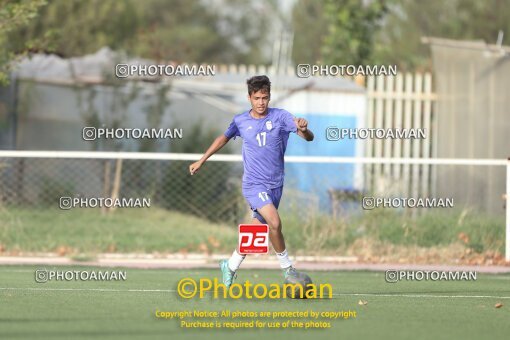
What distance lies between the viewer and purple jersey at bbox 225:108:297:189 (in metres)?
11.6

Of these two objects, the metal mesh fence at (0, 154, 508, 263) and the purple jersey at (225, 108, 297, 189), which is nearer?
the purple jersey at (225, 108, 297, 189)

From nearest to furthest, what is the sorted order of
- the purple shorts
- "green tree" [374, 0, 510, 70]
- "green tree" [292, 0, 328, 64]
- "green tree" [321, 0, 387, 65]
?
1. the purple shorts
2. "green tree" [321, 0, 387, 65]
3. "green tree" [374, 0, 510, 70]
4. "green tree" [292, 0, 328, 64]

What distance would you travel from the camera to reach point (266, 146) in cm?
1159

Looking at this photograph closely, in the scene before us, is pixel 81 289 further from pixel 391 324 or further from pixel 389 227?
pixel 389 227

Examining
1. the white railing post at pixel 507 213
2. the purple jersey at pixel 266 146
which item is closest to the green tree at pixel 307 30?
the white railing post at pixel 507 213

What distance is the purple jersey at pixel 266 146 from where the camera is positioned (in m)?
11.6

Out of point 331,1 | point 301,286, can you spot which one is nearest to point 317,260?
point 301,286

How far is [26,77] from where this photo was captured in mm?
22094

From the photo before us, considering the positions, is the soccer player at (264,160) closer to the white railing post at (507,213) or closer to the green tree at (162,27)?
the white railing post at (507,213)

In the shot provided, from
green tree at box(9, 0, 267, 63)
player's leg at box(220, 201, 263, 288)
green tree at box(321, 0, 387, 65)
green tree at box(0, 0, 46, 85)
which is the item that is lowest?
player's leg at box(220, 201, 263, 288)

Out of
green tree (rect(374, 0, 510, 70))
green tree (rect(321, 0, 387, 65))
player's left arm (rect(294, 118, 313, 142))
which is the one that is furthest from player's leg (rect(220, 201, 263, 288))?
green tree (rect(374, 0, 510, 70))

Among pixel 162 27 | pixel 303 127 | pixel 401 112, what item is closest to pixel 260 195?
pixel 303 127

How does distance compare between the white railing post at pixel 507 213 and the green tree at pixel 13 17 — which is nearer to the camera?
the white railing post at pixel 507 213

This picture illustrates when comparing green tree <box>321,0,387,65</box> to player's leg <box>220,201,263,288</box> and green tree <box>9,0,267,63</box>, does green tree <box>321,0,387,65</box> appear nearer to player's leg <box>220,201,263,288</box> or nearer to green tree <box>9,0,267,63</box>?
green tree <box>9,0,267,63</box>
